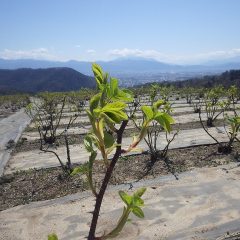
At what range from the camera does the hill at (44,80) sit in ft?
413

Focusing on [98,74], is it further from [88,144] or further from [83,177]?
[83,177]

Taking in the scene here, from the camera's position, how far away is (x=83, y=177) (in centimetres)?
616

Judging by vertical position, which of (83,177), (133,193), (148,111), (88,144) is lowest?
(83,177)

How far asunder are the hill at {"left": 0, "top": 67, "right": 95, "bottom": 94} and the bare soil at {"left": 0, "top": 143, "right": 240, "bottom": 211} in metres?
115

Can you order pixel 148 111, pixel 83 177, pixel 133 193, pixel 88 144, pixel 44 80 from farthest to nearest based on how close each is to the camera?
1. pixel 44 80
2. pixel 83 177
3. pixel 133 193
4. pixel 88 144
5. pixel 148 111

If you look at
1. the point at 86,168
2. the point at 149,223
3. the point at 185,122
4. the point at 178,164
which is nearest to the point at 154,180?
the point at 178,164

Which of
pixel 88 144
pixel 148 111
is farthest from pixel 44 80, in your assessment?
pixel 148 111

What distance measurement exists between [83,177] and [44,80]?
13317 centimetres

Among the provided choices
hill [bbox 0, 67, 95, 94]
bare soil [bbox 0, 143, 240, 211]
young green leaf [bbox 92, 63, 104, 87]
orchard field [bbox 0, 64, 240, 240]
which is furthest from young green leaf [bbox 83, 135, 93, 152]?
hill [bbox 0, 67, 95, 94]

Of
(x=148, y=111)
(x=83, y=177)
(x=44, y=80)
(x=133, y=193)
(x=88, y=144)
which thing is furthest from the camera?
(x=44, y=80)

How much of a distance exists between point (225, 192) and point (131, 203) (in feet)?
15.5

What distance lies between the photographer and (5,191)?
229 inches

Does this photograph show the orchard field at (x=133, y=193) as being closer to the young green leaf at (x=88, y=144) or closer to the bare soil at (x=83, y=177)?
the bare soil at (x=83, y=177)

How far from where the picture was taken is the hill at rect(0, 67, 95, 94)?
126 meters
